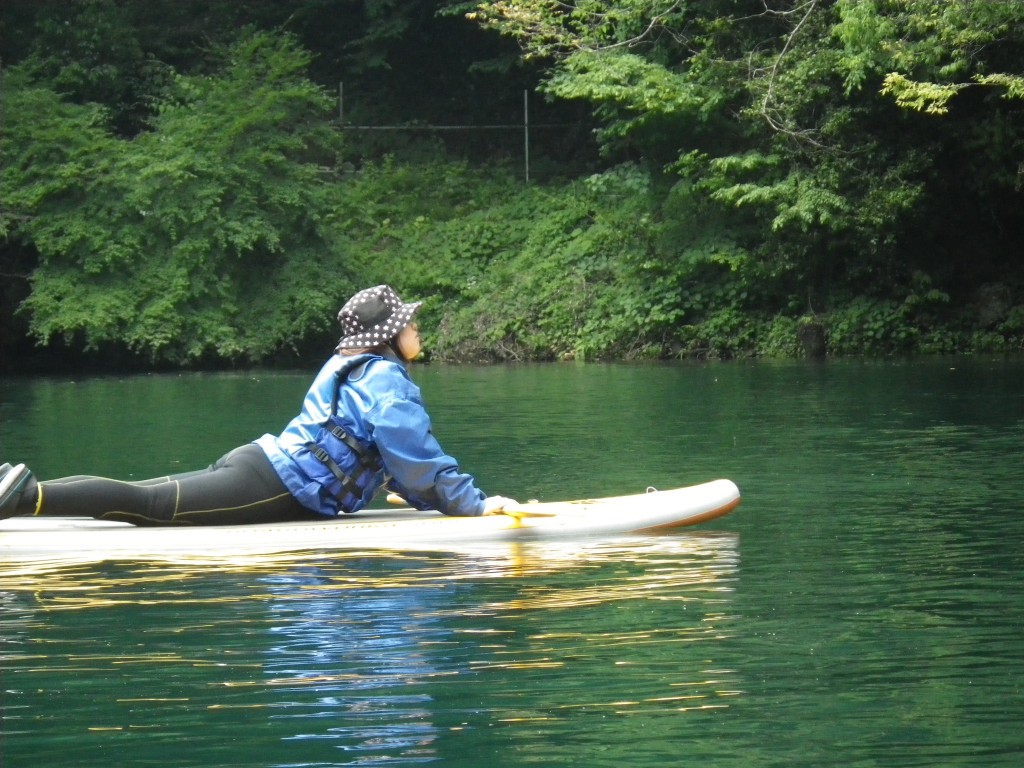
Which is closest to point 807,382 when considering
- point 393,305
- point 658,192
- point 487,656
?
point 658,192

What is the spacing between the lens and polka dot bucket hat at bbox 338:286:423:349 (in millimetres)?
6852

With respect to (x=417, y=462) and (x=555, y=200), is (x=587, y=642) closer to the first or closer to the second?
(x=417, y=462)

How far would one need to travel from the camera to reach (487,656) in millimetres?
4801

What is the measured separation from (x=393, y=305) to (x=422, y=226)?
63.1 feet

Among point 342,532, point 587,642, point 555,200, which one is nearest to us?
point 587,642

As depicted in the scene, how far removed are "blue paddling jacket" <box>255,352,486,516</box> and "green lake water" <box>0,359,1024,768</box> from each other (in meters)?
0.36

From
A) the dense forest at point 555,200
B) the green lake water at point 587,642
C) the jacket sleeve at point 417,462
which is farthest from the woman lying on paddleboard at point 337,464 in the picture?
the dense forest at point 555,200

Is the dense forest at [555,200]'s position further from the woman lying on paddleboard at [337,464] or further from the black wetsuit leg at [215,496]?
the black wetsuit leg at [215,496]

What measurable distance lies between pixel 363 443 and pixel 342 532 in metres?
0.40

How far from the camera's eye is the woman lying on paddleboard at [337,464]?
22.1 feet

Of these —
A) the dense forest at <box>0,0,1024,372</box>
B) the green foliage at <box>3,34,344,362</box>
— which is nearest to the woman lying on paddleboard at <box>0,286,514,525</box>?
the dense forest at <box>0,0,1024,372</box>

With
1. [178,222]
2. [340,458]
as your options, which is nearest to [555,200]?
[178,222]

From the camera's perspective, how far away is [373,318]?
689cm

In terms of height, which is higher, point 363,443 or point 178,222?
point 178,222
